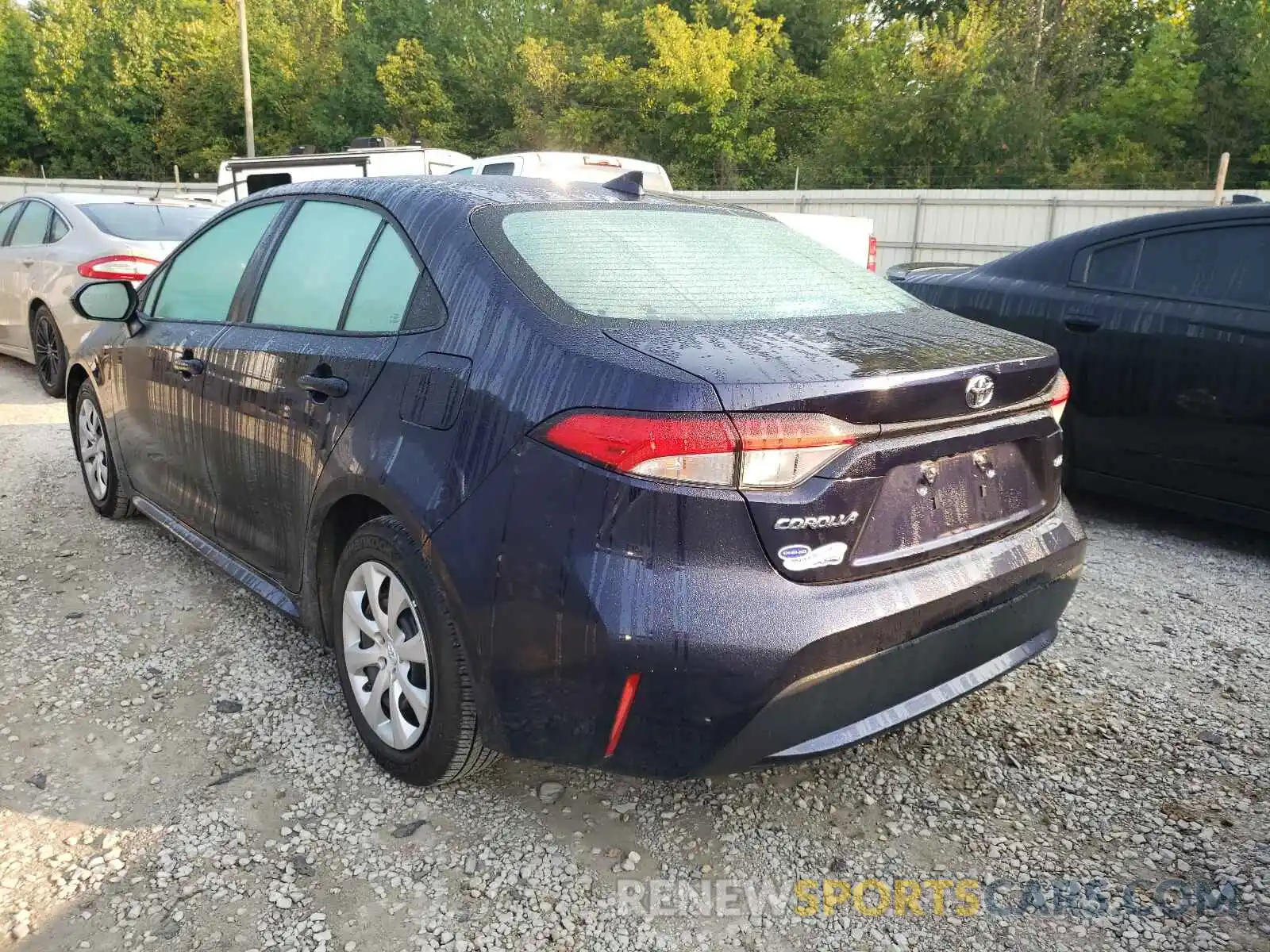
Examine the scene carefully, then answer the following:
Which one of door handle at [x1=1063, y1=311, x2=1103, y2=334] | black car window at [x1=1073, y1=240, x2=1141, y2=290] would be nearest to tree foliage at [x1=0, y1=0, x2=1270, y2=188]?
black car window at [x1=1073, y1=240, x2=1141, y2=290]

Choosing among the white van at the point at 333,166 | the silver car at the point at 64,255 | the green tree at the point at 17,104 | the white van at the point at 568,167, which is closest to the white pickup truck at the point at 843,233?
the white van at the point at 568,167

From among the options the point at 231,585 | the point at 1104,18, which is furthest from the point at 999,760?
the point at 1104,18

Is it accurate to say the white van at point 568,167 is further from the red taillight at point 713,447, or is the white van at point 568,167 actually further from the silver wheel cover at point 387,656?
the red taillight at point 713,447

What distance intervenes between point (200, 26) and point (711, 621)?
152 feet

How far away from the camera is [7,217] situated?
819 centimetres

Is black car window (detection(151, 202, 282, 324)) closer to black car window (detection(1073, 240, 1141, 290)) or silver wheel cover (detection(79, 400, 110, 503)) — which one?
silver wheel cover (detection(79, 400, 110, 503))

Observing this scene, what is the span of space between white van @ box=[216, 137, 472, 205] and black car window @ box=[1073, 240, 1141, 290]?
9182mm

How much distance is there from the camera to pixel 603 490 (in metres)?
1.91

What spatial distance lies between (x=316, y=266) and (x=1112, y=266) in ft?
12.2

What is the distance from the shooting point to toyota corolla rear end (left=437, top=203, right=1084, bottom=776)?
189cm

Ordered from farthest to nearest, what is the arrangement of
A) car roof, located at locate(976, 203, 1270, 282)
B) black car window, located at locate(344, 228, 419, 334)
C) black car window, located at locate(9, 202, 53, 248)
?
black car window, located at locate(9, 202, 53, 248), car roof, located at locate(976, 203, 1270, 282), black car window, located at locate(344, 228, 419, 334)

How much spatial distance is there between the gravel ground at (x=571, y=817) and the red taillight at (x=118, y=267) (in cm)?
412

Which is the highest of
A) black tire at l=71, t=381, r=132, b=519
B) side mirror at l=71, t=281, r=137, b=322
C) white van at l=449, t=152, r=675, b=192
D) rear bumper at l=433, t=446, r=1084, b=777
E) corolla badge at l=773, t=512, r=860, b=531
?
white van at l=449, t=152, r=675, b=192

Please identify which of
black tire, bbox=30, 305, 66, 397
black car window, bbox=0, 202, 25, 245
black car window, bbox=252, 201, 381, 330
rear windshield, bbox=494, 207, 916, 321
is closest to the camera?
rear windshield, bbox=494, 207, 916, 321
